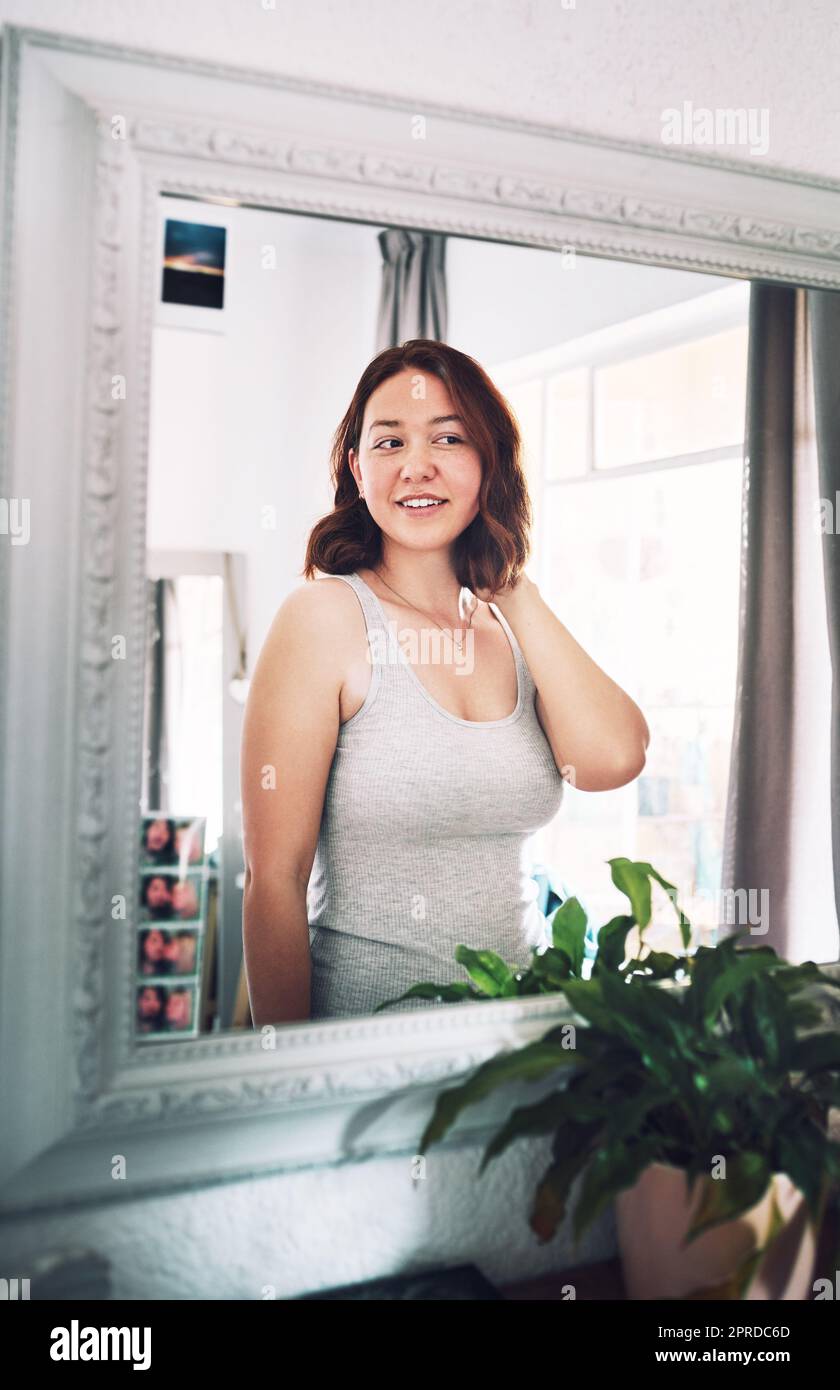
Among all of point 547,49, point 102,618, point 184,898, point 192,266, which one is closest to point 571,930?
point 184,898

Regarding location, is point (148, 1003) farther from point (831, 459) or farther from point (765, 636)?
point (831, 459)

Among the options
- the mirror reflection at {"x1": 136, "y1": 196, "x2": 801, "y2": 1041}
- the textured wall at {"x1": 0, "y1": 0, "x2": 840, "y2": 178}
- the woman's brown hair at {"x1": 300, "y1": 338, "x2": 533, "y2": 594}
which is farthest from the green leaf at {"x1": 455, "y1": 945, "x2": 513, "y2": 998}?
the textured wall at {"x1": 0, "y1": 0, "x2": 840, "y2": 178}

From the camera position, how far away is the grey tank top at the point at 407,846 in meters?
0.90

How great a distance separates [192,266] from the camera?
83cm

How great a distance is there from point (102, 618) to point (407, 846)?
0.34 meters

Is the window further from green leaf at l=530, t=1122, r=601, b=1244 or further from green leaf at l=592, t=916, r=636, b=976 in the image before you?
green leaf at l=530, t=1122, r=601, b=1244

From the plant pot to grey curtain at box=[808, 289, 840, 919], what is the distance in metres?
0.39

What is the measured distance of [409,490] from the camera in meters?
0.93

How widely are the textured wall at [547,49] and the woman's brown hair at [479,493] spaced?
24 cm

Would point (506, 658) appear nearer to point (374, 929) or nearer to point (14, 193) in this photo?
point (374, 929)

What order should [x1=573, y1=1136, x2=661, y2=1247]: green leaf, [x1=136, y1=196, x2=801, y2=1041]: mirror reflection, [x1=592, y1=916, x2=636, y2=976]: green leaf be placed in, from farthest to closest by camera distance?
[x1=592, y1=916, x2=636, y2=976]: green leaf, [x1=136, y1=196, x2=801, y2=1041]: mirror reflection, [x1=573, y1=1136, x2=661, y2=1247]: green leaf

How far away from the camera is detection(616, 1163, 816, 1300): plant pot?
0.77 meters
